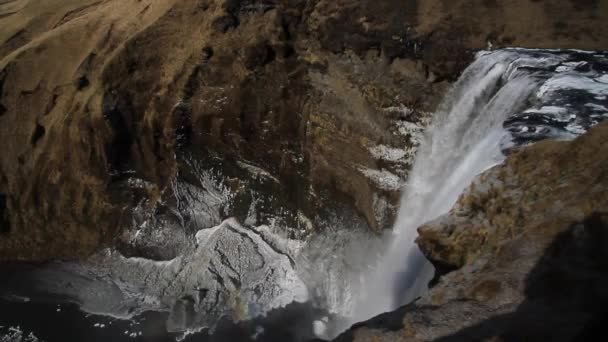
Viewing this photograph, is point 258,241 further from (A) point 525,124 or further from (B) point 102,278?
(A) point 525,124

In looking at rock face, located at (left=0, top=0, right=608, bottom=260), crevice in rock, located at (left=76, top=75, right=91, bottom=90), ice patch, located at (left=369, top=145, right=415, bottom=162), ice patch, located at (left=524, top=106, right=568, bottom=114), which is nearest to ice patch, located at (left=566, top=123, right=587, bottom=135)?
ice patch, located at (left=524, top=106, right=568, bottom=114)

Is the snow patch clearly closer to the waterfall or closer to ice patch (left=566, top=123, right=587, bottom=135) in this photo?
the waterfall

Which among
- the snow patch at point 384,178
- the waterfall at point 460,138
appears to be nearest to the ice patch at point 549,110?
the waterfall at point 460,138

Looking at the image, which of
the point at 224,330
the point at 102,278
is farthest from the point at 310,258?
the point at 102,278

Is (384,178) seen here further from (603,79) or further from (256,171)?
(603,79)

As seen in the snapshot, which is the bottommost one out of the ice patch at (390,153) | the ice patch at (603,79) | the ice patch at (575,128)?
the ice patch at (390,153)

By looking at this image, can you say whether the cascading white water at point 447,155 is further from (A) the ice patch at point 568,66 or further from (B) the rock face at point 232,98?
(B) the rock face at point 232,98

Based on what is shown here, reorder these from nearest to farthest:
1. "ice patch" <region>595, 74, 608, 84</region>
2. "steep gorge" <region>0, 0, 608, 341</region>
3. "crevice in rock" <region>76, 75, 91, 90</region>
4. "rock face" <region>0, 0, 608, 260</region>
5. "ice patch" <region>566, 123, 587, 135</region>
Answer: "ice patch" <region>566, 123, 587, 135</region>
"ice patch" <region>595, 74, 608, 84</region>
"steep gorge" <region>0, 0, 608, 341</region>
"rock face" <region>0, 0, 608, 260</region>
"crevice in rock" <region>76, 75, 91, 90</region>
